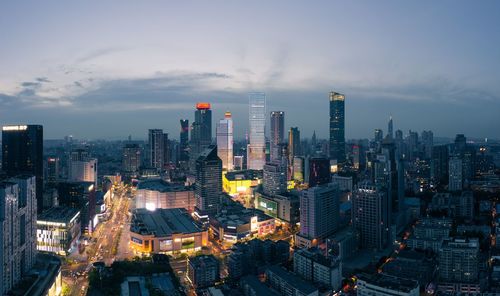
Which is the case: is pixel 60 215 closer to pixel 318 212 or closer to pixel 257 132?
pixel 318 212

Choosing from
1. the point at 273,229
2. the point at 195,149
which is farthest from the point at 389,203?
the point at 195,149

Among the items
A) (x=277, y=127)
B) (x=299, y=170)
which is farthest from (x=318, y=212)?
(x=277, y=127)

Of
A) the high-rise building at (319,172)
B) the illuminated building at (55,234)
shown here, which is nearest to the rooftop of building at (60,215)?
the illuminated building at (55,234)

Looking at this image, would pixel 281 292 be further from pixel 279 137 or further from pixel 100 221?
pixel 279 137

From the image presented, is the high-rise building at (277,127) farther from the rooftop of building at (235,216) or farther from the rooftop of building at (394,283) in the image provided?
the rooftop of building at (394,283)

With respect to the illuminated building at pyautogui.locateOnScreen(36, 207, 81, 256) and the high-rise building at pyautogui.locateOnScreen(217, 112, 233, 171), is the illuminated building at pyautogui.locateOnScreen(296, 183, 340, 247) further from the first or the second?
the high-rise building at pyautogui.locateOnScreen(217, 112, 233, 171)
